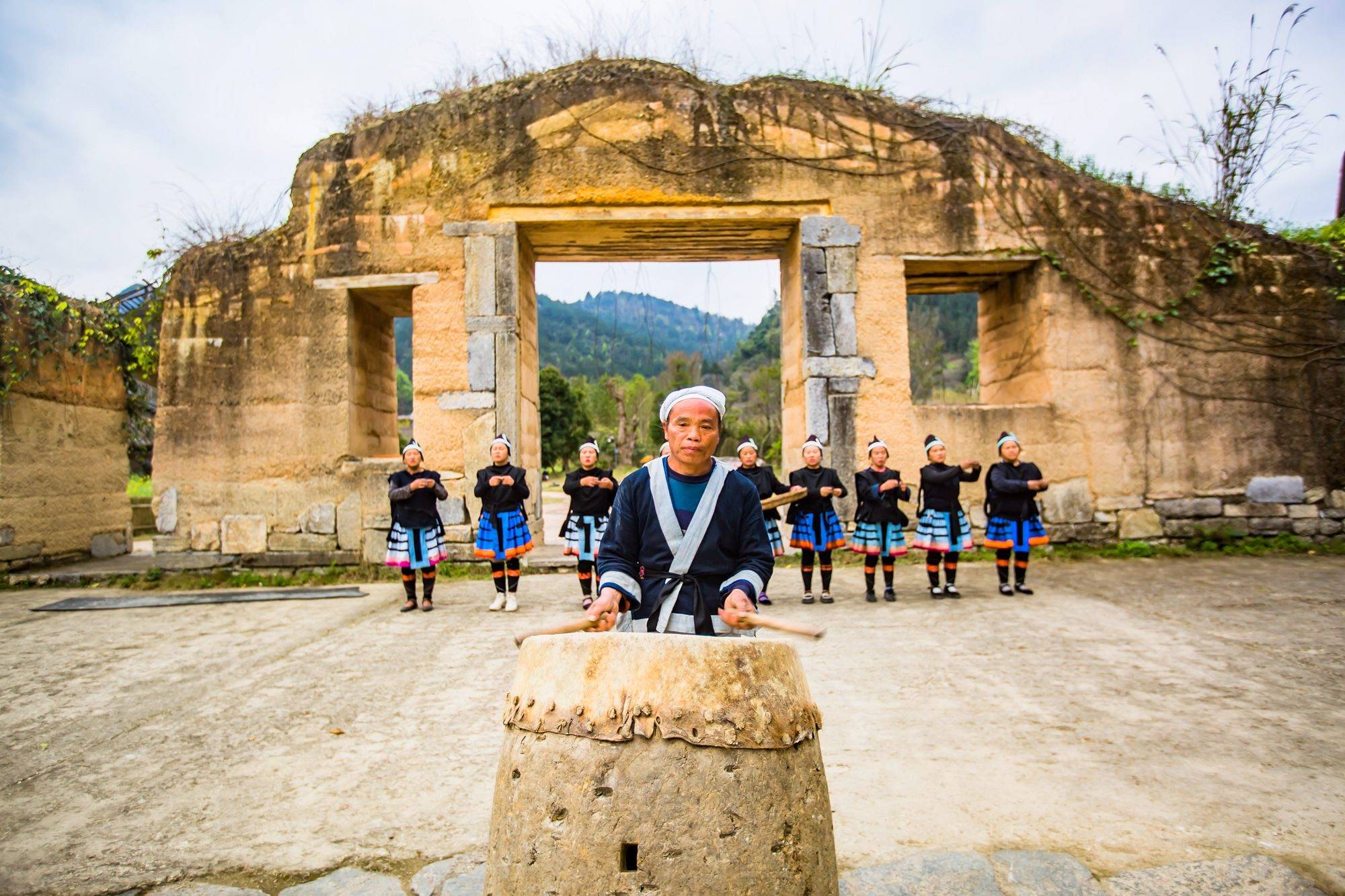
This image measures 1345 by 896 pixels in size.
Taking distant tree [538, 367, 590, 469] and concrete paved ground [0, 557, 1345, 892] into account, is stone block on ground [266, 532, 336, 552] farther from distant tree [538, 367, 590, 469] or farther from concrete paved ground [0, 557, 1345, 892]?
distant tree [538, 367, 590, 469]

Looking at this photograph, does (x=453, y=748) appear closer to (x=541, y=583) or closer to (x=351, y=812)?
(x=351, y=812)

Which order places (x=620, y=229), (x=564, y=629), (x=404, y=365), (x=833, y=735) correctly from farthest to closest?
1. (x=404, y=365)
2. (x=620, y=229)
3. (x=833, y=735)
4. (x=564, y=629)

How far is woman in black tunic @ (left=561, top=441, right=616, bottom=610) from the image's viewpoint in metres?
6.68

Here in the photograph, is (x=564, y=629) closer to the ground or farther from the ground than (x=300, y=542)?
farther from the ground

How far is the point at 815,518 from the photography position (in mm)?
6820

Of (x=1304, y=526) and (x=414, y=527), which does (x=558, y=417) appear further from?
(x=1304, y=526)

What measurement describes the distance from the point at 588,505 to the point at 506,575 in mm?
899

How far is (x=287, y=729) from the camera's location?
373 cm

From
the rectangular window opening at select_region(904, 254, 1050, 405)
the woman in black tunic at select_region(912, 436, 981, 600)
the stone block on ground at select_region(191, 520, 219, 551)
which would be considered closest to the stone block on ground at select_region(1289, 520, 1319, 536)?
the rectangular window opening at select_region(904, 254, 1050, 405)

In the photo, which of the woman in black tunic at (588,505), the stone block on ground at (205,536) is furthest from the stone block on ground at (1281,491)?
the stone block on ground at (205,536)

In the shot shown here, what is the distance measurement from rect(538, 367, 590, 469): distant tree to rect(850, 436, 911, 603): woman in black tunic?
2043 centimetres

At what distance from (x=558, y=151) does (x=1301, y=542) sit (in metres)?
8.49

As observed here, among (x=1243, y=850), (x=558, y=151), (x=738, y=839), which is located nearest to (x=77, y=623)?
(x=558, y=151)

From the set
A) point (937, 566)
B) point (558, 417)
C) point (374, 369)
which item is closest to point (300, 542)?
point (374, 369)
